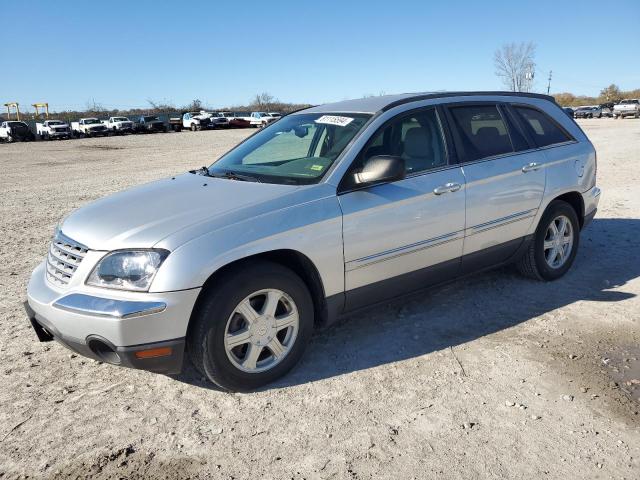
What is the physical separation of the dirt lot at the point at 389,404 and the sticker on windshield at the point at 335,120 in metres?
1.55

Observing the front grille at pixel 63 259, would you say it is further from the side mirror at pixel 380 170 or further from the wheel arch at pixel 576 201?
the wheel arch at pixel 576 201

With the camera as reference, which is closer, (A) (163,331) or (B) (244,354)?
(A) (163,331)

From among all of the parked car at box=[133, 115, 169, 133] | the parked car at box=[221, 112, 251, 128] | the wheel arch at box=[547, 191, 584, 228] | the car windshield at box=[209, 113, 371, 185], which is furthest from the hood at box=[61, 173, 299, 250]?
the parked car at box=[221, 112, 251, 128]

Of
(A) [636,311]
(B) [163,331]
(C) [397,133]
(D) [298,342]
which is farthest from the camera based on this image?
(A) [636,311]

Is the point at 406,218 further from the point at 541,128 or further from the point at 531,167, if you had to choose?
the point at 541,128

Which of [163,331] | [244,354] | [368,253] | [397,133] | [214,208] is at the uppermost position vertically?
[397,133]

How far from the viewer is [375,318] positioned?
14.3ft

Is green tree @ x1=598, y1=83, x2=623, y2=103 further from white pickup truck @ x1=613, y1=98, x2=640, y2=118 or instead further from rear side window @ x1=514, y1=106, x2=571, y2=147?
rear side window @ x1=514, y1=106, x2=571, y2=147

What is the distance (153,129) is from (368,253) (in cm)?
4561

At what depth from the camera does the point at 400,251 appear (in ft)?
12.4

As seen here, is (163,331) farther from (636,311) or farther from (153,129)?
(153,129)

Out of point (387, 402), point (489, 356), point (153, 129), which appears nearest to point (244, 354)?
point (387, 402)

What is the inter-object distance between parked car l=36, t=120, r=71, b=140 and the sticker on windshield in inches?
1648

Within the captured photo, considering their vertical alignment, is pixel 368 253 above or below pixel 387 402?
above
